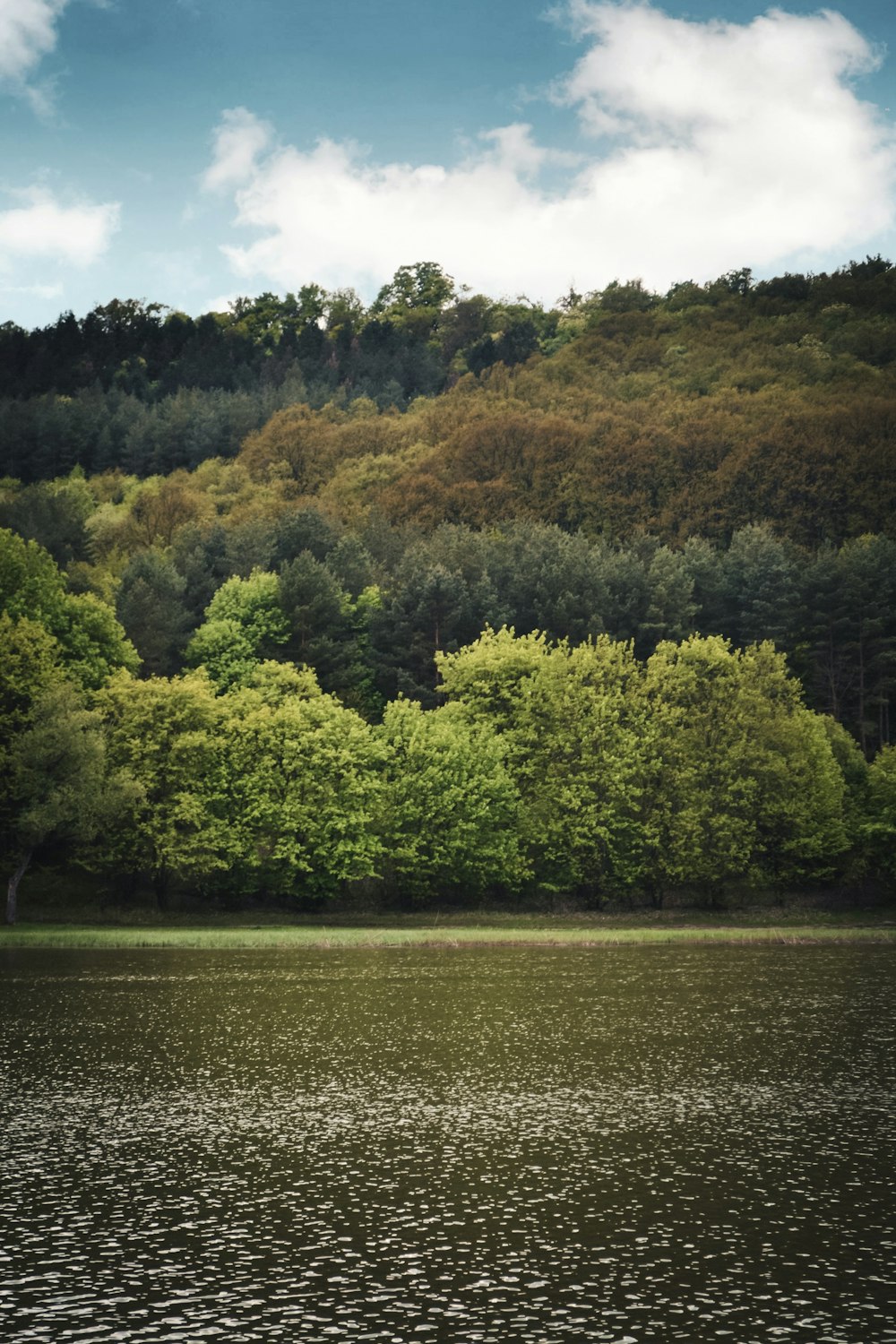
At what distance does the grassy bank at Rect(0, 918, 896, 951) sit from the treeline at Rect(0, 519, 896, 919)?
7.31m

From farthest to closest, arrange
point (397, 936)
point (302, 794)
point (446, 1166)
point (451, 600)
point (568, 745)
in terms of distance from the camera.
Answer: point (451, 600), point (568, 745), point (302, 794), point (397, 936), point (446, 1166)

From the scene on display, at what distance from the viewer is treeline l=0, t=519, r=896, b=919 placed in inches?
4016

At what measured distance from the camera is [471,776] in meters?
112

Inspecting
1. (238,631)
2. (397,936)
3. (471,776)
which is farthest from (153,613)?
(397,936)

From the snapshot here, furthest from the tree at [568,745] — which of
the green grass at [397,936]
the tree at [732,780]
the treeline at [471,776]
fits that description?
the green grass at [397,936]

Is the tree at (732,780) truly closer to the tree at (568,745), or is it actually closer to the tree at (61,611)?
the tree at (568,745)

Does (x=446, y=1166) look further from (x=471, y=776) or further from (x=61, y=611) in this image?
(x=61, y=611)

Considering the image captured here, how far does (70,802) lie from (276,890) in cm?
2254

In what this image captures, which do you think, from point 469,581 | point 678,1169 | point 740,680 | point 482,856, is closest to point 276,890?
point 482,856

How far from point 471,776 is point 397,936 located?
22.4 metres

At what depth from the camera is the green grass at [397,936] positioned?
8600 cm

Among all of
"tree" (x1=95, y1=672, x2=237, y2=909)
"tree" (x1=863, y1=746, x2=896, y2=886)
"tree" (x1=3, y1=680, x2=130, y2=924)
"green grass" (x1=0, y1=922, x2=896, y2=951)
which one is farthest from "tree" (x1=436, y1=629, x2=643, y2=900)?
"tree" (x1=3, y1=680, x2=130, y2=924)

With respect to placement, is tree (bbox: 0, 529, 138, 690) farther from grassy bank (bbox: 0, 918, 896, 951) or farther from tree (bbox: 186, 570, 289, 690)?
grassy bank (bbox: 0, 918, 896, 951)

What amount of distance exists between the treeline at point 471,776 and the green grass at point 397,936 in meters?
8.32
